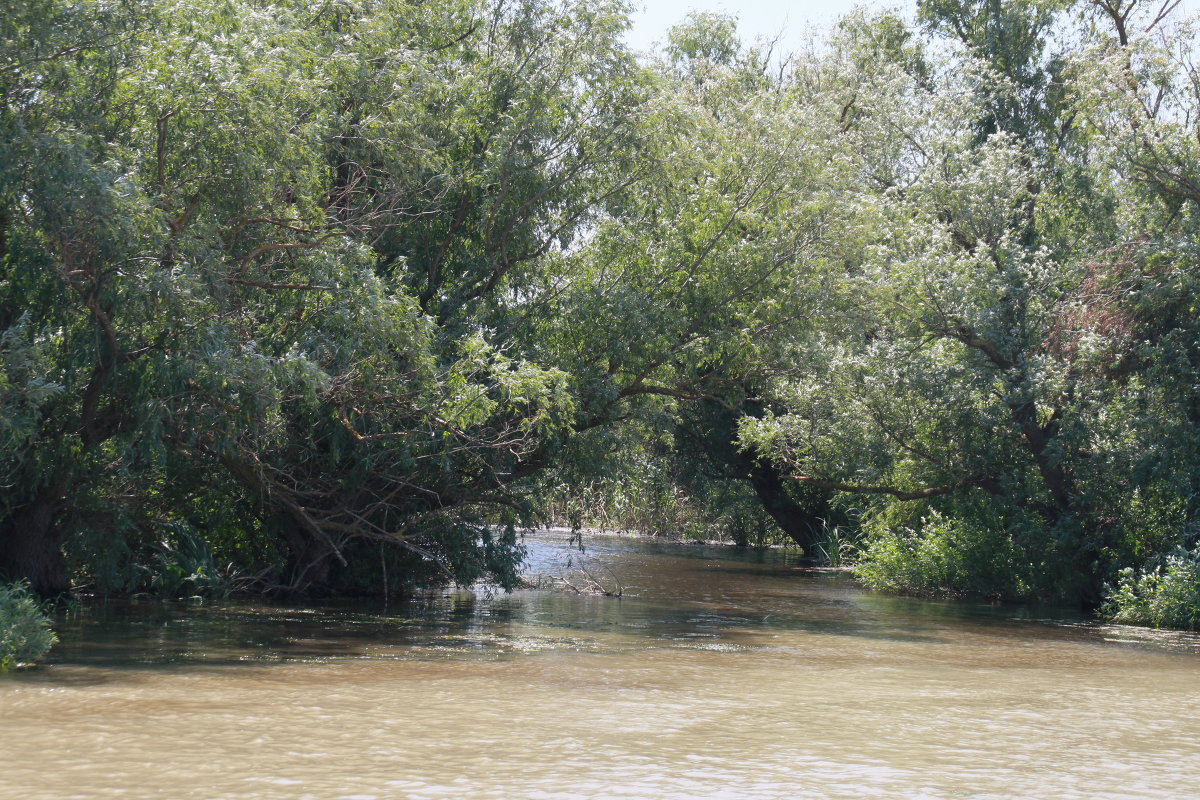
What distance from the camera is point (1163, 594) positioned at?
18.0m

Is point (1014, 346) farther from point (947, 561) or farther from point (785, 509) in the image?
point (785, 509)

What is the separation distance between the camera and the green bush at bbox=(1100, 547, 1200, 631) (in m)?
17.7

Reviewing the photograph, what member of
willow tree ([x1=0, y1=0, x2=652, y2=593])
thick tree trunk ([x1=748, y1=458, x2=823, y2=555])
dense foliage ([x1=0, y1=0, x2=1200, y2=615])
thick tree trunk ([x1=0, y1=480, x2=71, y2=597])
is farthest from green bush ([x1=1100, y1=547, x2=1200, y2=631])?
thick tree trunk ([x1=0, y1=480, x2=71, y2=597])

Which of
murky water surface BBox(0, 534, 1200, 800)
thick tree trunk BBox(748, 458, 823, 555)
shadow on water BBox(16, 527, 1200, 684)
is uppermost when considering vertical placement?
thick tree trunk BBox(748, 458, 823, 555)

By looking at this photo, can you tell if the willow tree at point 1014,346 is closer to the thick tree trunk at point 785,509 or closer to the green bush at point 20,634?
the thick tree trunk at point 785,509

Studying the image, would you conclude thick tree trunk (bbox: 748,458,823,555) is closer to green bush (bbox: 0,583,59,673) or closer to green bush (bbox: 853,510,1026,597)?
green bush (bbox: 853,510,1026,597)

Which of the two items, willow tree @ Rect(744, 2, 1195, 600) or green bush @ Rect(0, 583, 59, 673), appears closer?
green bush @ Rect(0, 583, 59, 673)

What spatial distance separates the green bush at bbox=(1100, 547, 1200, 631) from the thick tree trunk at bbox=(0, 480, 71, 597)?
1590 cm

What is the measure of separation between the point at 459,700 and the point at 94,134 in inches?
283

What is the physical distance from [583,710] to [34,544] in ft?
30.5

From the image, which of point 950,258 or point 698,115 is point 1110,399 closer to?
point 950,258

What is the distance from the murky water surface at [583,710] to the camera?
7098 millimetres

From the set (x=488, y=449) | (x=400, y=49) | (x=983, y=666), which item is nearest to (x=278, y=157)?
(x=400, y=49)

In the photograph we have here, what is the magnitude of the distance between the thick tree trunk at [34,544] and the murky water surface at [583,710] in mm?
779
